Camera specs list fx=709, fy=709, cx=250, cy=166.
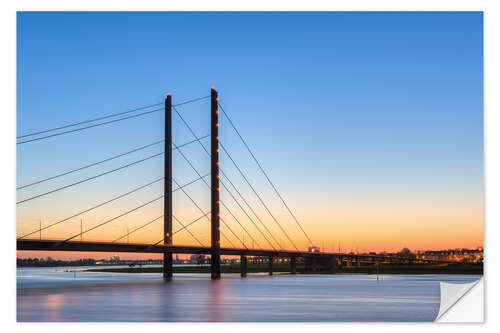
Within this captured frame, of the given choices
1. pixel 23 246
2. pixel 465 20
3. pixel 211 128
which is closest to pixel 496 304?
pixel 465 20

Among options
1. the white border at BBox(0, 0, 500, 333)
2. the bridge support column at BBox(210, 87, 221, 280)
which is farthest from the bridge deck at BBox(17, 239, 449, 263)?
the white border at BBox(0, 0, 500, 333)

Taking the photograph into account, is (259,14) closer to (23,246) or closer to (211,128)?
(23,246)

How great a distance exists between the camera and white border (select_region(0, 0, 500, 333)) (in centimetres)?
1891

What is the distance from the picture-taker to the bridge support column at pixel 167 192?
197ft

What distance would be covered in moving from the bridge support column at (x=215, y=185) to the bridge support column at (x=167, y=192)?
372 centimetres

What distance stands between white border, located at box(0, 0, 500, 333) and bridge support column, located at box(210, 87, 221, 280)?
133 feet

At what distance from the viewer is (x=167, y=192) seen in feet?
200

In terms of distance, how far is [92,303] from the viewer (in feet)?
90.0

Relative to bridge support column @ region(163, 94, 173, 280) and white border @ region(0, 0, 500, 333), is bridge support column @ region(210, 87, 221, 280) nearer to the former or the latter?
bridge support column @ region(163, 94, 173, 280)
